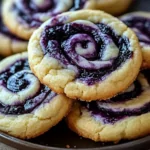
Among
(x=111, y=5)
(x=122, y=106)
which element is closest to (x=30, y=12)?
(x=111, y=5)

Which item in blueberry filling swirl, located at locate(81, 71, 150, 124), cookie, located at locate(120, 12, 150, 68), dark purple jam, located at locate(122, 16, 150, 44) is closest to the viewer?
blueberry filling swirl, located at locate(81, 71, 150, 124)

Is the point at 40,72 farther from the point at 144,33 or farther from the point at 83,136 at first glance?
the point at 144,33

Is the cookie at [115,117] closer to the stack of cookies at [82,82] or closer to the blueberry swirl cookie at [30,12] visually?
the stack of cookies at [82,82]

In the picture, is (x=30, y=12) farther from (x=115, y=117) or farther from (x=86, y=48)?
(x=115, y=117)

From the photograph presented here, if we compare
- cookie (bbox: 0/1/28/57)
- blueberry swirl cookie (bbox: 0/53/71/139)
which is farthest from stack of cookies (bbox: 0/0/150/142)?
cookie (bbox: 0/1/28/57)

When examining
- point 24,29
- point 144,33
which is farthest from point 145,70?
point 24,29

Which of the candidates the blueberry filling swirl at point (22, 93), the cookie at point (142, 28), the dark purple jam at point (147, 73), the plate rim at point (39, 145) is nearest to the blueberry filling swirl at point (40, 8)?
the cookie at point (142, 28)

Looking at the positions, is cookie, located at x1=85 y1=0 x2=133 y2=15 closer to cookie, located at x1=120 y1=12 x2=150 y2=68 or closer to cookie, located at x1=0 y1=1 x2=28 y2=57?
cookie, located at x1=120 y1=12 x2=150 y2=68
